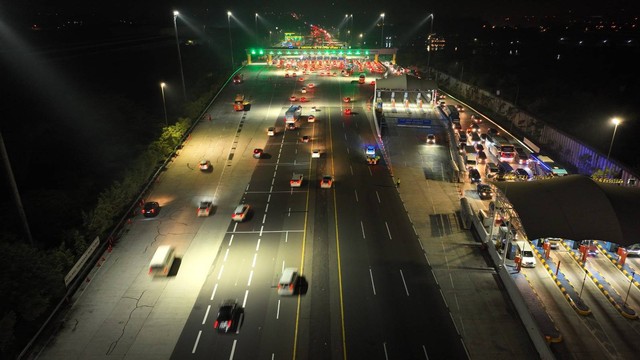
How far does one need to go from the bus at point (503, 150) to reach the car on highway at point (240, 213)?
35.0 meters

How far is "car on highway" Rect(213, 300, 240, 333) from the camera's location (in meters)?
26.7

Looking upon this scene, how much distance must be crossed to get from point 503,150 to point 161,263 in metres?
44.7

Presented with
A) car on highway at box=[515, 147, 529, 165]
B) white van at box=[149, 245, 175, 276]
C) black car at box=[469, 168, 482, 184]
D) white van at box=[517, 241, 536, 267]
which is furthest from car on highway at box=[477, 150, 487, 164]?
white van at box=[149, 245, 175, 276]

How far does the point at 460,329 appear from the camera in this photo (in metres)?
26.8

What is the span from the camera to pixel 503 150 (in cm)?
5581

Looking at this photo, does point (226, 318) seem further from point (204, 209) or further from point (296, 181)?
point (296, 181)

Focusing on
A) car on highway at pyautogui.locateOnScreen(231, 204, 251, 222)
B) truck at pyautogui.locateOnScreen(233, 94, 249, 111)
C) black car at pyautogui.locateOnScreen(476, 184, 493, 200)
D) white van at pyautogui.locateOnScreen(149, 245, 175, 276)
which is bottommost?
white van at pyautogui.locateOnScreen(149, 245, 175, 276)

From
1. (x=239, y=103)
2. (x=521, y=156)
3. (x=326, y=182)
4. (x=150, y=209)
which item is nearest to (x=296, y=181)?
(x=326, y=182)

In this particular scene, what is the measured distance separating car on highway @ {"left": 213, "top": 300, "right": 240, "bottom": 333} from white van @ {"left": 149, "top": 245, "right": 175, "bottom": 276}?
7.21 meters

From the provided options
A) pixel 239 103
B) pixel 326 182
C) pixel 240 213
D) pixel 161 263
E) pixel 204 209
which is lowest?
pixel 161 263

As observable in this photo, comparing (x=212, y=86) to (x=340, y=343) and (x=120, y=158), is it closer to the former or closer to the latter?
(x=120, y=158)

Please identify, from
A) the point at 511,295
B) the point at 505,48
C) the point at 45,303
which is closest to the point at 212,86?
the point at 45,303

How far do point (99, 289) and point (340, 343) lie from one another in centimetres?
1859

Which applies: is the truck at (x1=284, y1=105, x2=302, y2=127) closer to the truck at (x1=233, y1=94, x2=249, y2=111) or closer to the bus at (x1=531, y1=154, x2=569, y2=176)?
the truck at (x1=233, y1=94, x2=249, y2=111)
